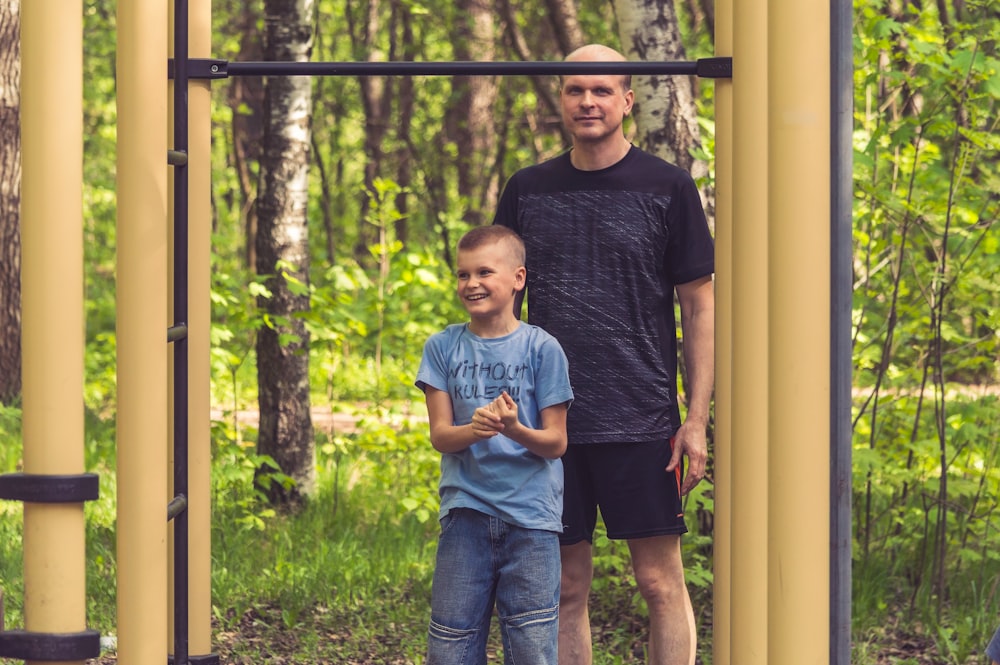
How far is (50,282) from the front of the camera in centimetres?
271

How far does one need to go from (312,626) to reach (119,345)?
2.14 metres

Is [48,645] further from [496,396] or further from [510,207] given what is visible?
→ [510,207]

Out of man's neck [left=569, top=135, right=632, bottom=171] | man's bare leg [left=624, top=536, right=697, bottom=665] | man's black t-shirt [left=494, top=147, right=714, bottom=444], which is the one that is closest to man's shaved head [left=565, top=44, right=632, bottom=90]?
man's neck [left=569, top=135, right=632, bottom=171]

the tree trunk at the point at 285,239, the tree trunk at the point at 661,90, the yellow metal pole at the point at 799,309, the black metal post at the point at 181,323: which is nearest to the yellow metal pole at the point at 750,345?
the yellow metal pole at the point at 799,309

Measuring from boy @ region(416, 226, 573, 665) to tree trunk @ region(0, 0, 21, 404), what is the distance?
459 cm

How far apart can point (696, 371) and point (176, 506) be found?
50.7 inches

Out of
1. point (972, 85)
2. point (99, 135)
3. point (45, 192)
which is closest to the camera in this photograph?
point (45, 192)

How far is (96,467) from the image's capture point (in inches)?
263

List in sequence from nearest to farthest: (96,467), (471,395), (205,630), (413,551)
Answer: (471,395) < (205,630) < (413,551) < (96,467)

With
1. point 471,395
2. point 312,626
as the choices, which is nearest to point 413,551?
point 312,626

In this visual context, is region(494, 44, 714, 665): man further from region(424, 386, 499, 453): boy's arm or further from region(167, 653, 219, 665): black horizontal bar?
region(167, 653, 219, 665): black horizontal bar

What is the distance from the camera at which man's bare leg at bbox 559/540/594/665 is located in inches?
138

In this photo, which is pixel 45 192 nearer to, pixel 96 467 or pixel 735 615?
pixel 735 615

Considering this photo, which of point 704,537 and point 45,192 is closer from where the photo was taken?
point 45,192
